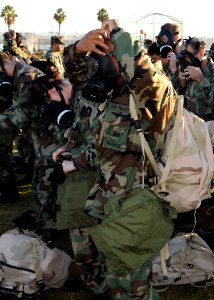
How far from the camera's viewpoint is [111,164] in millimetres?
2930

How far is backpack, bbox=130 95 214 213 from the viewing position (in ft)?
9.08

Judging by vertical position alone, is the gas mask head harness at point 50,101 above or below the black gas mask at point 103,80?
below

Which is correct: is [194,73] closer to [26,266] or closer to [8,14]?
[26,266]

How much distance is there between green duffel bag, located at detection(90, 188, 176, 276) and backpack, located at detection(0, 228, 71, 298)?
1.05m

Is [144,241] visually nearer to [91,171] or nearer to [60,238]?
[91,171]

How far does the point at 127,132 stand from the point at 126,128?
3 centimetres

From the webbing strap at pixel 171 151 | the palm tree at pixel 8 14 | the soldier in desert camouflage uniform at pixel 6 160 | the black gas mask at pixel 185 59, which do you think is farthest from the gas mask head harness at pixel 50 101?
the palm tree at pixel 8 14

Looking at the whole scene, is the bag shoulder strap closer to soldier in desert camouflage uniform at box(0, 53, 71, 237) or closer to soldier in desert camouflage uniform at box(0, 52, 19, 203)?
soldier in desert camouflage uniform at box(0, 53, 71, 237)

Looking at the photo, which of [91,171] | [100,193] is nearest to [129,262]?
[100,193]

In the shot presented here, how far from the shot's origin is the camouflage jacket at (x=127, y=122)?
256 cm

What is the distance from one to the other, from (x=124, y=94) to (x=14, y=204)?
380 centimetres

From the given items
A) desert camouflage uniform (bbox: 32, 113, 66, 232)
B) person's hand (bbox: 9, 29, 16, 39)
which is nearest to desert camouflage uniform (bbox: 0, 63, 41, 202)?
desert camouflage uniform (bbox: 32, 113, 66, 232)

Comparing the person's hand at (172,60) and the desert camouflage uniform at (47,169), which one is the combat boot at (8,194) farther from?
the person's hand at (172,60)

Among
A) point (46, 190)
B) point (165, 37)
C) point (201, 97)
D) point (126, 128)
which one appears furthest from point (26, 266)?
point (165, 37)
